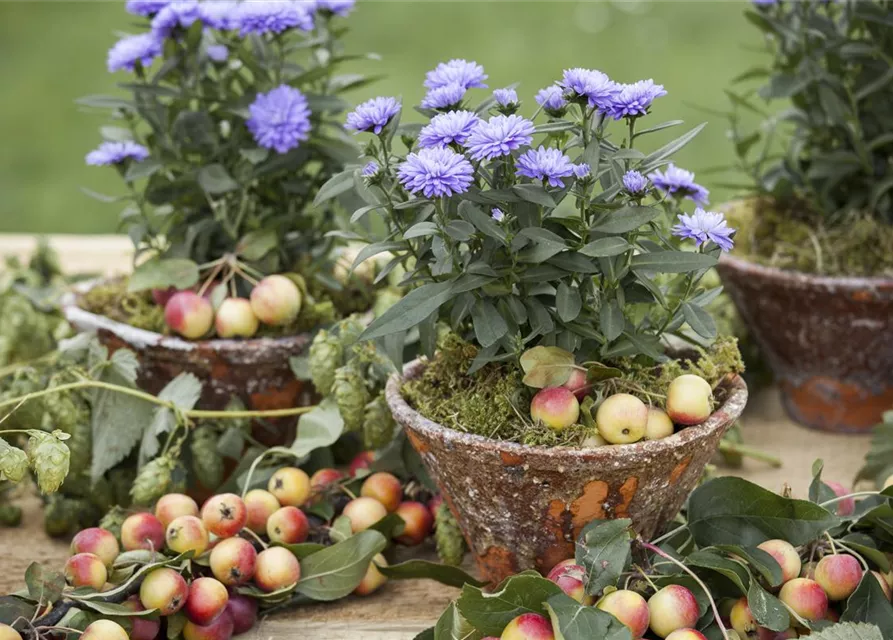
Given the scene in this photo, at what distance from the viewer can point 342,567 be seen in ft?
3.84

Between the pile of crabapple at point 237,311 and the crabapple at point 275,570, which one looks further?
the pile of crabapple at point 237,311

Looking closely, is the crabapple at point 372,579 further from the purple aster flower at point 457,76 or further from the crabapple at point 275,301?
the purple aster flower at point 457,76

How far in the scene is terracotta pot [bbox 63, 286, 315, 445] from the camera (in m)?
1.40

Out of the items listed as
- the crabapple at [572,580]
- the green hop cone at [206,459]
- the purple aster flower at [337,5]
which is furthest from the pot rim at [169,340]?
the crabapple at [572,580]

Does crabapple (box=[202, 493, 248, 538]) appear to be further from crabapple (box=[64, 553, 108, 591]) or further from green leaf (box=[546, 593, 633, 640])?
green leaf (box=[546, 593, 633, 640])

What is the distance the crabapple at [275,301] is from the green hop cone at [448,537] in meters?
0.34

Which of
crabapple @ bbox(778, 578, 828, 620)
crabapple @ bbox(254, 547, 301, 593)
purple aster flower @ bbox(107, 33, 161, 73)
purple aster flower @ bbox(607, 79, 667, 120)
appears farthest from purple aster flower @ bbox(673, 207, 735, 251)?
purple aster flower @ bbox(107, 33, 161, 73)

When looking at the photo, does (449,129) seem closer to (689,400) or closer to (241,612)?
(689,400)

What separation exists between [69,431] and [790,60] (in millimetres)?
1097

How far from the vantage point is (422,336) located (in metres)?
1.13

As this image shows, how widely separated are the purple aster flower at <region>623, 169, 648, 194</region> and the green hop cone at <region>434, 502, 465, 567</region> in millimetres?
430

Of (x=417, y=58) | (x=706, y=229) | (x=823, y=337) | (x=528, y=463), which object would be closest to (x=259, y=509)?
(x=528, y=463)

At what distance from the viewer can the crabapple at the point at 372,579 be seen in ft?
3.98

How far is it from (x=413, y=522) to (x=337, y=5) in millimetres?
676
